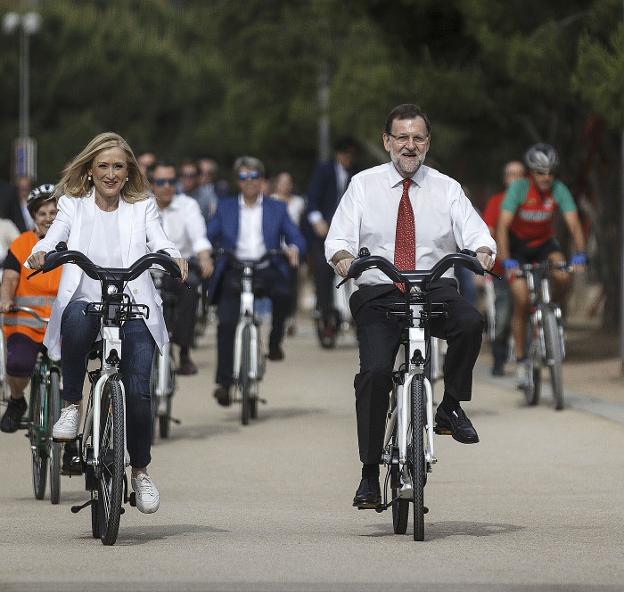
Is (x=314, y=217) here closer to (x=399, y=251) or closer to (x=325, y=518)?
(x=325, y=518)

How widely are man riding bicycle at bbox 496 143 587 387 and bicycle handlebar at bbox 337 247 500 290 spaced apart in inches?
260

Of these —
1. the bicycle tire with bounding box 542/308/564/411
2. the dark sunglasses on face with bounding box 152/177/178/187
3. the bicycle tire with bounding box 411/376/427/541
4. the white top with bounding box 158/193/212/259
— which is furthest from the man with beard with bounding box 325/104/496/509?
the dark sunglasses on face with bounding box 152/177/178/187

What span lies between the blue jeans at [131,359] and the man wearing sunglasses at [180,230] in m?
5.51

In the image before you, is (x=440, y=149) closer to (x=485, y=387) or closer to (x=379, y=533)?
(x=485, y=387)

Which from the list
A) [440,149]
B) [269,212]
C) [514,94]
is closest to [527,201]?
[269,212]

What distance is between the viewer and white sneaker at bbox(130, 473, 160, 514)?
846 cm

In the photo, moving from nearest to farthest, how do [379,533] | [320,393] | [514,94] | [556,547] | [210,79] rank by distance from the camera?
1. [556,547]
2. [379,533]
3. [320,393]
4. [514,94]
5. [210,79]

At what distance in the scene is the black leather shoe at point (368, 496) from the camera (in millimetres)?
8438

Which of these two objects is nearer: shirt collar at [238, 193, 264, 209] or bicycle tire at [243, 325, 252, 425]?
bicycle tire at [243, 325, 252, 425]

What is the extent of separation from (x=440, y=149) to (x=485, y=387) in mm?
11751

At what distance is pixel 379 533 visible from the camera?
8.59 meters

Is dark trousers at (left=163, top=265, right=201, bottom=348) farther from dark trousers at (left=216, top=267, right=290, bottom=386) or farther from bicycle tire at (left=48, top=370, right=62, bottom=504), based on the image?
bicycle tire at (left=48, top=370, right=62, bottom=504)

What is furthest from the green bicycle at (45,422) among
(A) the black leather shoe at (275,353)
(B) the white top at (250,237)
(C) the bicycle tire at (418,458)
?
(A) the black leather shoe at (275,353)

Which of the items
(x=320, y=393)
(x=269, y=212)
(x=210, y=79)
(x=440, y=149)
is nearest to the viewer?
(x=269, y=212)
